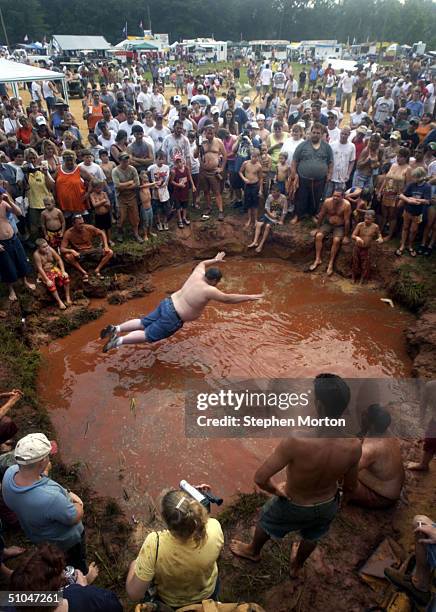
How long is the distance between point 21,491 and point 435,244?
7.70m

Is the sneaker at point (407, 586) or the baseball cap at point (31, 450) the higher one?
the baseball cap at point (31, 450)

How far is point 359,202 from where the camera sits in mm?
8078

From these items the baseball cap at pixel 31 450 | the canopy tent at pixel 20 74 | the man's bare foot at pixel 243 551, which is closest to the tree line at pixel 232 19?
the canopy tent at pixel 20 74

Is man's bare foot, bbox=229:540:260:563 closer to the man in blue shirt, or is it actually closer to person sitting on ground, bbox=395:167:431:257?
person sitting on ground, bbox=395:167:431:257

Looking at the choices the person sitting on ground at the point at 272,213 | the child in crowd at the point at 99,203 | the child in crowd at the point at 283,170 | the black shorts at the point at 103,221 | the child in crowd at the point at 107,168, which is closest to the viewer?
the child in crowd at the point at 99,203

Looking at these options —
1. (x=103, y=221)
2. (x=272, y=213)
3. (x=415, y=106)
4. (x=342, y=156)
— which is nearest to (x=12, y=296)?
(x=103, y=221)

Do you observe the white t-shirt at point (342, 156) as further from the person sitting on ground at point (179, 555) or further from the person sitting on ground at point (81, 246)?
the person sitting on ground at point (179, 555)

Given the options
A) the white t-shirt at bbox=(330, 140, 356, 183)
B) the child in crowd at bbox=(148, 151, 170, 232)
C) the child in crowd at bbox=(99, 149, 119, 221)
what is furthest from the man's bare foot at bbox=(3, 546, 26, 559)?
the white t-shirt at bbox=(330, 140, 356, 183)

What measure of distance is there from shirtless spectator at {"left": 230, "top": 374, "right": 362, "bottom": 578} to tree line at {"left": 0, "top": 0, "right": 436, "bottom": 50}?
163ft

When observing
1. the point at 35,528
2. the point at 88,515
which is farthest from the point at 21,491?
the point at 88,515

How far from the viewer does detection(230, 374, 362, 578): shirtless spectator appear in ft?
9.09

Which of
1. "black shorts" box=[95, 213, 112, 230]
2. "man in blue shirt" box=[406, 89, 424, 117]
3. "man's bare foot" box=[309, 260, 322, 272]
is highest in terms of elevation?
"man in blue shirt" box=[406, 89, 424, 117]

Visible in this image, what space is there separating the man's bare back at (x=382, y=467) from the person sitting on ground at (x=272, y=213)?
18.0 feet

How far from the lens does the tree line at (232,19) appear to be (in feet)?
148
